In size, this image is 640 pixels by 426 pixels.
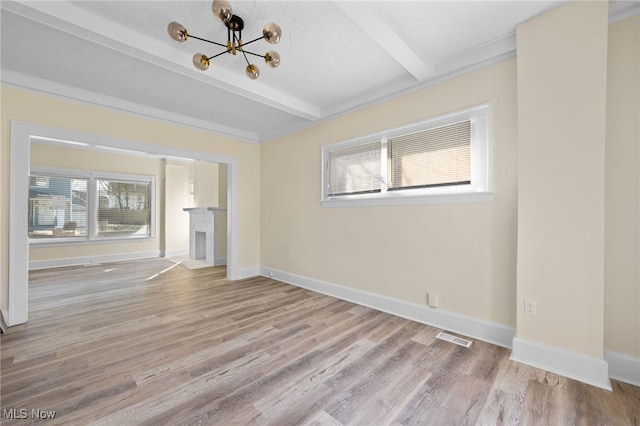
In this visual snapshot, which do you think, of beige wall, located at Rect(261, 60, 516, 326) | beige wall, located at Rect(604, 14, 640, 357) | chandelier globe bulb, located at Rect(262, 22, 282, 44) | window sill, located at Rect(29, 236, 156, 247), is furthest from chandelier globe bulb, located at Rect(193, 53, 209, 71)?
window sill, located at Rect(29, 236, 156, 247)

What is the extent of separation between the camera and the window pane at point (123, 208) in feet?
21.0

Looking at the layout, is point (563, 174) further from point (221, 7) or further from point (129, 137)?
point (129, 137)

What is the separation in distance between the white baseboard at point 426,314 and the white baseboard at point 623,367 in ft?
1.86

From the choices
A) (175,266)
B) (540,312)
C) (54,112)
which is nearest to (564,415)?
(540,312)

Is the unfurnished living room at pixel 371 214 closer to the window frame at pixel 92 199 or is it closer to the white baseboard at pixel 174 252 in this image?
the window frame at pixel 92 199

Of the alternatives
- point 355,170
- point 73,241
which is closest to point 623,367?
point 355,170

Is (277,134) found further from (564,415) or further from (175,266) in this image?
(564,415)

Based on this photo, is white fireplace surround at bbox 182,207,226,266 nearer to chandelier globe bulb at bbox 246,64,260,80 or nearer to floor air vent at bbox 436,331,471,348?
chandelier globe bulb at bbox 246,64,260,80

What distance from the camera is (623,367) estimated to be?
1.78 meters

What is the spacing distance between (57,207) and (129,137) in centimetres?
419

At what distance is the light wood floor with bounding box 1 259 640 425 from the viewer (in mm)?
1493

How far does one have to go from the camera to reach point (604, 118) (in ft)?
5.63

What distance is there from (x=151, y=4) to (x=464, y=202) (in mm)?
3102

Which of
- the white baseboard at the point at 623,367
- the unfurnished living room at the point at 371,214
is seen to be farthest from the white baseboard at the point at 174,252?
the white baseboard at the point at 623,367
